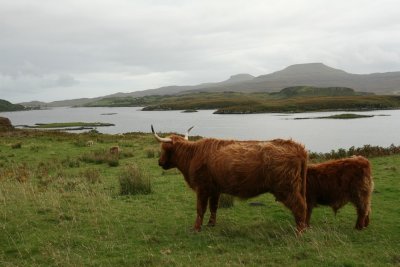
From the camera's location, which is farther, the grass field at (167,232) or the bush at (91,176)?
the bush at (91,176)

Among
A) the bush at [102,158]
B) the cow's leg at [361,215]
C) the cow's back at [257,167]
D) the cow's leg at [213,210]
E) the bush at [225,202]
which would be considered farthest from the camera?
the bush at [102,158]

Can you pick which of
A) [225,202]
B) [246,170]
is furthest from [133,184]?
[246,170]

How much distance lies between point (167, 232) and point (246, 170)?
1882mm

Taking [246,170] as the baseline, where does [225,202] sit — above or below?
below

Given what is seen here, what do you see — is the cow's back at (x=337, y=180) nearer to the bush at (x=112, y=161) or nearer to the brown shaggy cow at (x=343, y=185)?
the brown shaggy cow at (x=343, y=185)

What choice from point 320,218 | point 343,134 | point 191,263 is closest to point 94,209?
point 191,263

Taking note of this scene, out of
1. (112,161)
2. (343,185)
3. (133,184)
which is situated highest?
(343,185)

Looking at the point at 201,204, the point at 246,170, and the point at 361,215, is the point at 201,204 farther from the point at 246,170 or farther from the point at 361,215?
the point at 361,215

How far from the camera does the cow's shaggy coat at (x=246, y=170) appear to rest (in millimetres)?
7391

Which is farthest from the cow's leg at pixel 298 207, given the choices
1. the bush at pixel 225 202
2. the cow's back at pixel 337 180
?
the bush at pixel 225 202

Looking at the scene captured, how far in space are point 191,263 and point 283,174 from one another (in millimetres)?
2279

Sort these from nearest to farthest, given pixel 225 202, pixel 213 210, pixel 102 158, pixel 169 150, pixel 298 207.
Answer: pixel 298 207, pixel 213 210, pixel 169 150, pixel 225 202, pixel 102 158

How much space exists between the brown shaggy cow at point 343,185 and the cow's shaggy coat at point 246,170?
1.86 feet

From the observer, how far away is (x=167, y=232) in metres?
7.90
